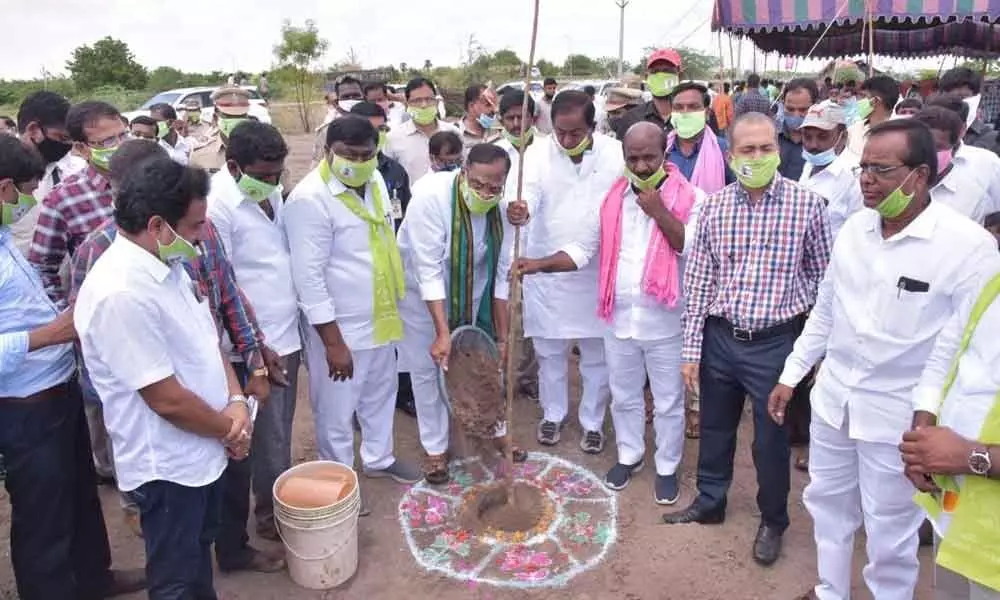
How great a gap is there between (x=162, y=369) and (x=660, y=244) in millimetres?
2553

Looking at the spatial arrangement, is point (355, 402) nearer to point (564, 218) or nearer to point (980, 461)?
point (564, 218)

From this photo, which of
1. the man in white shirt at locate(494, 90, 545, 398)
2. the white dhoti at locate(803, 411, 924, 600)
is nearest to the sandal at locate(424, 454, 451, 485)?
the man in white shirt at locate(494, 90, 545, 398)

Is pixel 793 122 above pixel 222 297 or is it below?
above

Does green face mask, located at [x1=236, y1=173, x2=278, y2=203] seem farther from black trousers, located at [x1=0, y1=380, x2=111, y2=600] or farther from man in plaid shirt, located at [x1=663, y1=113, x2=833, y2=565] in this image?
man in plaid shirt, located at [x1=663, y1=113, x2=833, y2=565]

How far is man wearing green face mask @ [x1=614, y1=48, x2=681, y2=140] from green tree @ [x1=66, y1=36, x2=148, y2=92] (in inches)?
1384

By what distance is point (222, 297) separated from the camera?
10.1 ft

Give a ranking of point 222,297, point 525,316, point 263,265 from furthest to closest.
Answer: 1. point 525,316
2. point 263,265
3. point 222,297

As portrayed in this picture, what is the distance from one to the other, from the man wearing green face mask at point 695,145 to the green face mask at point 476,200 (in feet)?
4.55

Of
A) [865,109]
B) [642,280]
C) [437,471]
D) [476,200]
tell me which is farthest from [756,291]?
[865,109]

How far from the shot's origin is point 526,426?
203 inches

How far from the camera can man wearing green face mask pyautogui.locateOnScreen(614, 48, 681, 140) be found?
5359 millimetres

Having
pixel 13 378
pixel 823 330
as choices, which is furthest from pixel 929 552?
pixel 13 378

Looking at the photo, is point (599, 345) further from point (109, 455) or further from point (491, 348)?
point (109, 455)

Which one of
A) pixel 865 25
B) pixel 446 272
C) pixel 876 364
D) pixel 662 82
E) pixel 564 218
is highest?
pixel 865 25
